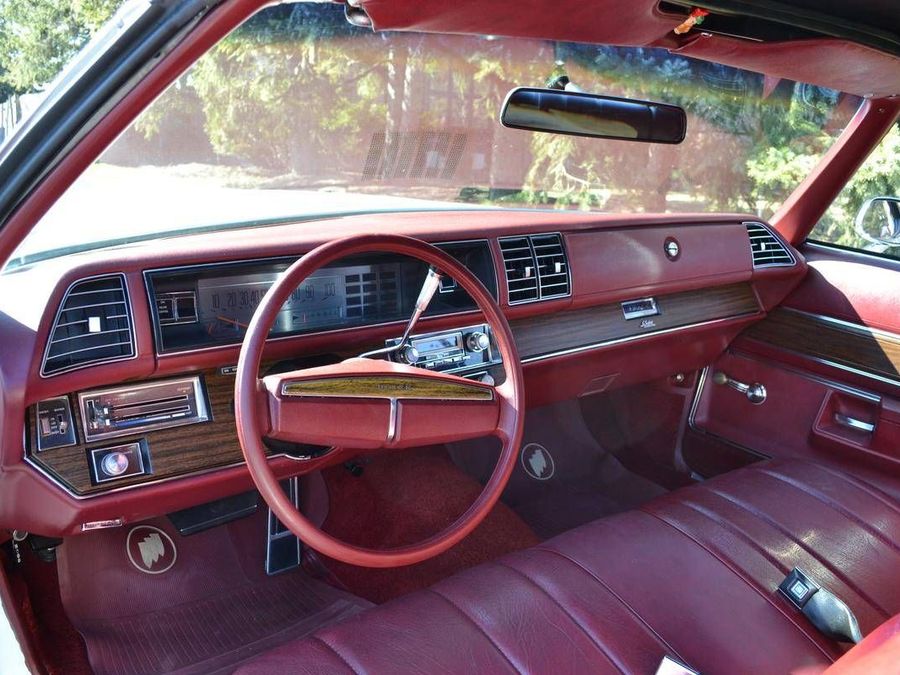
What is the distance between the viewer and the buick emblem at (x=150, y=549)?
2478mm

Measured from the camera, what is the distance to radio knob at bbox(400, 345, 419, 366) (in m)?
2.11

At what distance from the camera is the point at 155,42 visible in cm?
113

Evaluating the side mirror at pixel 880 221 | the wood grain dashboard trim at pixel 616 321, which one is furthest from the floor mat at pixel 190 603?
the side mirror at pixel 880 221

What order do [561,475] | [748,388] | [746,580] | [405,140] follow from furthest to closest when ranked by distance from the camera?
[561,475]
[748,388]
[405,140]
[746,580]

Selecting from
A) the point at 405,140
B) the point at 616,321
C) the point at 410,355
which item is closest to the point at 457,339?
the point at 410,355

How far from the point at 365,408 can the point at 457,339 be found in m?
0.70

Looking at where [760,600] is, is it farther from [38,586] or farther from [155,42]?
[38,586]

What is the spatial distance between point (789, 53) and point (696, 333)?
137 centimetres

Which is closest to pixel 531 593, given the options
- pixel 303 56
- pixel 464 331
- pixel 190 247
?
pixel 464 331

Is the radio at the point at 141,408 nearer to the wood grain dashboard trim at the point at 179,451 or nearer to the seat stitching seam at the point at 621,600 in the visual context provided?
the wood grain dashboard trim at the point at 179,451

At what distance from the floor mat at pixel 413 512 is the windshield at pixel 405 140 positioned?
952 millimetres

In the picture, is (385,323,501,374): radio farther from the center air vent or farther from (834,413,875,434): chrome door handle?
(834,413,875,434): chrome door handle

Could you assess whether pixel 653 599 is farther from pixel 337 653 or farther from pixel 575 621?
pixel 337 653

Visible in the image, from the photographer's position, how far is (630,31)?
1549mm
